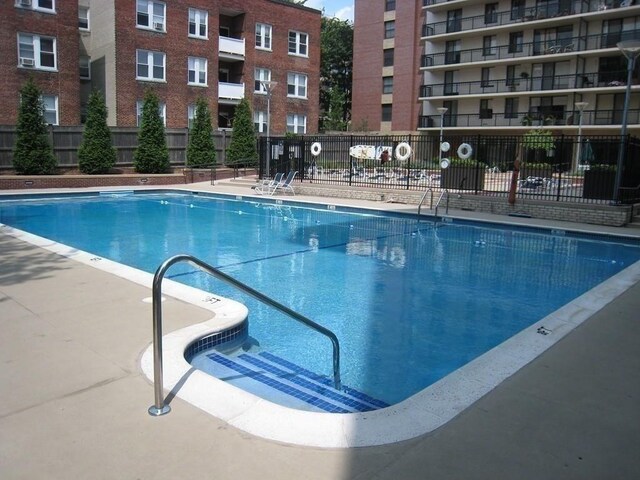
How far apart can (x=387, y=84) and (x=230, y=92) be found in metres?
17.4

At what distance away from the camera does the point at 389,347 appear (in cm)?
636

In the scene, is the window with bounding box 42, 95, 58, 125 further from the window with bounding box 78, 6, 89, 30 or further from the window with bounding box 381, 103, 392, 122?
the window with bounding box 381, 103, 392, 122

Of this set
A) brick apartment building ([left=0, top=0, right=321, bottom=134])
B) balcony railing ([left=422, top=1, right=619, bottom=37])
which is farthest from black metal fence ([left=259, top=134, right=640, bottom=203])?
balcony railing ([left=422, top=1, right=619, bottom=37])

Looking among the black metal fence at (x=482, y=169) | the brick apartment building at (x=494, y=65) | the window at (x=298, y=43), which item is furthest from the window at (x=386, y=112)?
the black metal fence at (x=482, y=169)

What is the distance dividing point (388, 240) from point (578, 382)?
9.09 m

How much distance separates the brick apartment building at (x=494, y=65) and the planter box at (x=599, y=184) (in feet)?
58.4

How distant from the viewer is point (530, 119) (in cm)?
3903

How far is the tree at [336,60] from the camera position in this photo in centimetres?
6019

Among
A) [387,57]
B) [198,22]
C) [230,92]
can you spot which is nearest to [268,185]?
[230,92]

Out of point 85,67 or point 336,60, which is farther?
point 336,60

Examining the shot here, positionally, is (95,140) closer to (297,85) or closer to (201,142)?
(201,142)

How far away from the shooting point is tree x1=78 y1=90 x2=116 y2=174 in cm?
2466

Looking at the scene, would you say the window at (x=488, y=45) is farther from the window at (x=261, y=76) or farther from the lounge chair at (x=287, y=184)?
the lounge chair at (x=287, y=184)

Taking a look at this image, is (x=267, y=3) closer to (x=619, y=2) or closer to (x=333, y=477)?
(x=619, y=2)
